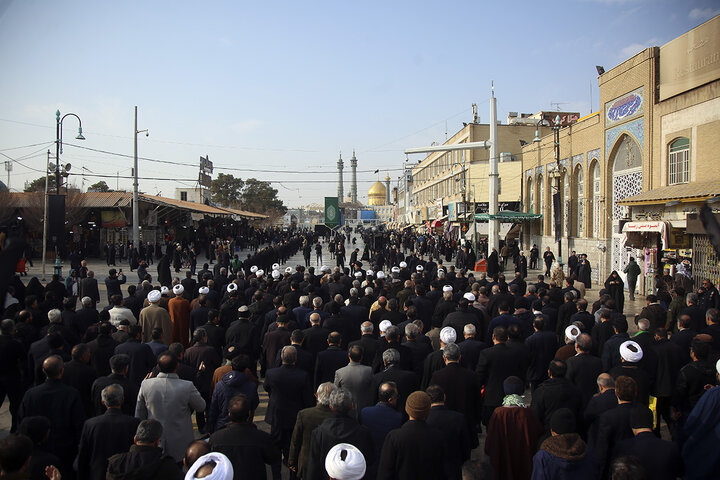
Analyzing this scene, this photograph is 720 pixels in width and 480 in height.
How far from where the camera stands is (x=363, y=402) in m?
5.41

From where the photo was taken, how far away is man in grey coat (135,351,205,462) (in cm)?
490

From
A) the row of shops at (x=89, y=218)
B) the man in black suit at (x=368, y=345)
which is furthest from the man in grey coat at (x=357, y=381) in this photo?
the row of shops at (x=89, y=218)

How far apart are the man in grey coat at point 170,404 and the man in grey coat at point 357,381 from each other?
1.38m

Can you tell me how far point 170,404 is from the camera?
492cm

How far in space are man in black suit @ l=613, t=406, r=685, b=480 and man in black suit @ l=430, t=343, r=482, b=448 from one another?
1.57 metres

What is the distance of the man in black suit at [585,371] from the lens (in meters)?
5.60

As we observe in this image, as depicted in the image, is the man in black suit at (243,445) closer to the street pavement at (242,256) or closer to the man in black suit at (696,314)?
the street pavement at (242,256)

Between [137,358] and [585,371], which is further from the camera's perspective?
[137,358]

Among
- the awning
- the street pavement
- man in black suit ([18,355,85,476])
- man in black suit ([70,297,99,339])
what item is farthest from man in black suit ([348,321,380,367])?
the awning

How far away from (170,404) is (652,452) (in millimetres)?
3974

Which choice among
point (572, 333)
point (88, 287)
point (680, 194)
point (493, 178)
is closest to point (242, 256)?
point (493, 178)

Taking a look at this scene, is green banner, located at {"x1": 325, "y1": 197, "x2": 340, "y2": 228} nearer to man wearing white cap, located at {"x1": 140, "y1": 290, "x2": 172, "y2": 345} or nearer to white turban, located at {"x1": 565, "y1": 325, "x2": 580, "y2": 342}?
man wearing white cap, located at {"x1": 140, "y1": 290, "x2": 172, "y2": 345}

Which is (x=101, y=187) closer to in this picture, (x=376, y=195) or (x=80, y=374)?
(x=80, y=374)

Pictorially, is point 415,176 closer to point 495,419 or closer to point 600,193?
point 600,193
